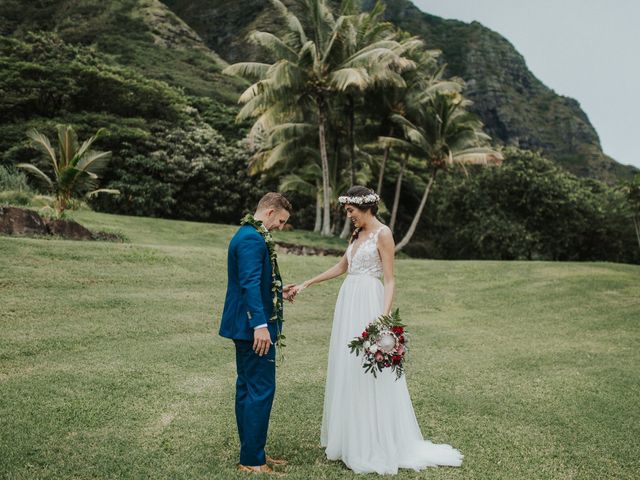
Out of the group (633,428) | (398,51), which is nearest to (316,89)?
(398,51)

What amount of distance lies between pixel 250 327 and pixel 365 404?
1.31 m

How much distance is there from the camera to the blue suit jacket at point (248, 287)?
436 cm

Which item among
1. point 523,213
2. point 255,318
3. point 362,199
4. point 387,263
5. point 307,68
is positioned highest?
point 307,68

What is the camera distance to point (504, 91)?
90.4 m

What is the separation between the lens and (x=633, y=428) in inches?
245

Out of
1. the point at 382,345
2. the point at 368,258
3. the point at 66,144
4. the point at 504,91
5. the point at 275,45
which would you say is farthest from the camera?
the point at 504,91

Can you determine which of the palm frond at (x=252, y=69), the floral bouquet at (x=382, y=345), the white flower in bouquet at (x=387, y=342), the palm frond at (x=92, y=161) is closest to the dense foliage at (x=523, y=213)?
the palm frond at (x=252, y=69)

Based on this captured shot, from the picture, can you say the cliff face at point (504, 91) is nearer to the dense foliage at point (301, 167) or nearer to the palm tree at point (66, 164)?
the dense foliage at point (301, 167)

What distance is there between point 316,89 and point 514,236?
14.1 metres

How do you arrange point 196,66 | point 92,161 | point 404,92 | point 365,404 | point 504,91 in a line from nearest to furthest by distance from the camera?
point 365,404 → point 92,161 → point 404,92 → point 196,66 → point 504,91

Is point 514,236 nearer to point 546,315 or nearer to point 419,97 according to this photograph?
point 419,97

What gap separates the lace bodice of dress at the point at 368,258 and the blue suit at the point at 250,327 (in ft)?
2.88

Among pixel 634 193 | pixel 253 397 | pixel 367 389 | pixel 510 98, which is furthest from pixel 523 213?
pixel 510 98

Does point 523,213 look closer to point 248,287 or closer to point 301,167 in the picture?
point 301,167
